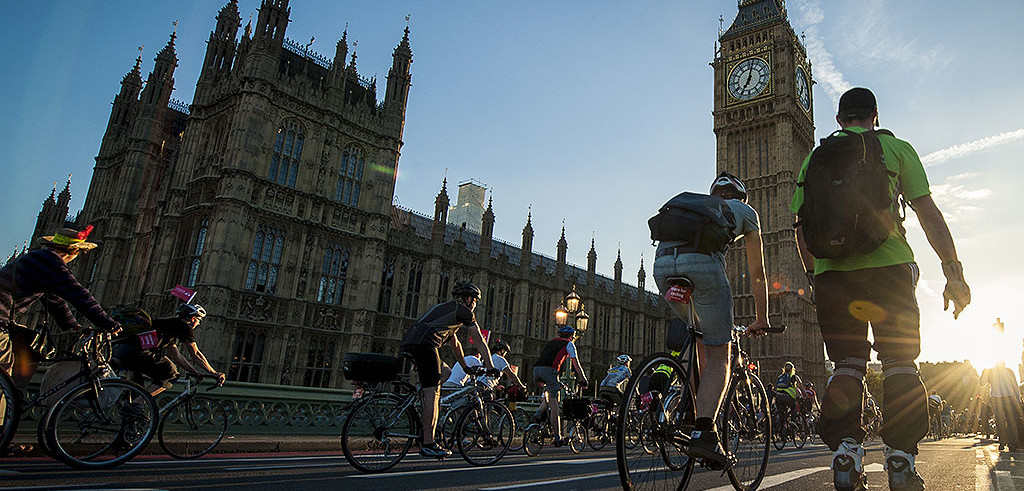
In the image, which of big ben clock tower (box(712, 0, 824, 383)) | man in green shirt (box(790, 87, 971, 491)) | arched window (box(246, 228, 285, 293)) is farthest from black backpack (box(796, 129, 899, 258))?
big ben clock tower (box(712, 0, 824, 383))

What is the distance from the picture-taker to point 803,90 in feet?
177

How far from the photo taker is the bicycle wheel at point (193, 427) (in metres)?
6.29

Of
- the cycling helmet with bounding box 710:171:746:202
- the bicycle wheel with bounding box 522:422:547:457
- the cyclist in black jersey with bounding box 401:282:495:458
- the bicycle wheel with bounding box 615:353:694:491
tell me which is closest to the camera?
the bicycle wheel with bounding box 615:353:694:491

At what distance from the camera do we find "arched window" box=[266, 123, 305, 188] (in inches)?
932

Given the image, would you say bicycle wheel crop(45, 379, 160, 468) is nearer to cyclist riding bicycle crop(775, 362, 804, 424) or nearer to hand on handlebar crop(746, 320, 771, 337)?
hand on handlebar crop(746, 320, 771, 337)

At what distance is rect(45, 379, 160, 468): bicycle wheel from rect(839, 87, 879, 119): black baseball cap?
5559 mm

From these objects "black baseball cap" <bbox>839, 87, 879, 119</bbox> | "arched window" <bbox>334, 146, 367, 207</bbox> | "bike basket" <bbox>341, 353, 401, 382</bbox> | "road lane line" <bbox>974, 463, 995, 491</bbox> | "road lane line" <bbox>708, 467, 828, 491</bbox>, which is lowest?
"road lane line" <bbox>708, 467, 828, 491</bbox>

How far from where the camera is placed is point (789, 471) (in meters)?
5.32

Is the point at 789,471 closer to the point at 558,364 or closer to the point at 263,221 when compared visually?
the point at 558,364

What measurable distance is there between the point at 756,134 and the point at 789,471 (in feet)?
169

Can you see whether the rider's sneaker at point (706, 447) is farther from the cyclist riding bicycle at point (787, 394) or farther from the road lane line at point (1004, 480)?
the cyclist riding bicycle at point (787, 394)

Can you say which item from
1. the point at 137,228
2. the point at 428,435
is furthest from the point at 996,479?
the point at 137,228

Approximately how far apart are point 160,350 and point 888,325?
6444 mm

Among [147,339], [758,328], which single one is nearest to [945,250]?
[758,328]
